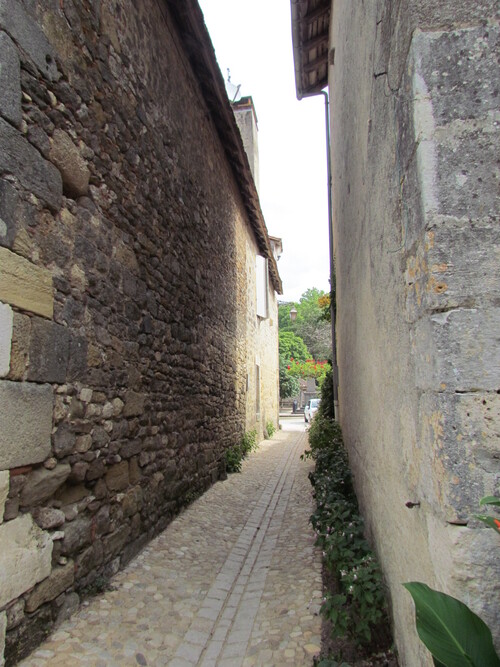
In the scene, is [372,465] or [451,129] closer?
[451,129]

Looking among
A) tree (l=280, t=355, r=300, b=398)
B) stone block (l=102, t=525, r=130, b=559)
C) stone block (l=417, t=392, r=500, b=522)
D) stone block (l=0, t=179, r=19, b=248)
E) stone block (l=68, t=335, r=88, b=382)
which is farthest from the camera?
tree (l=280, t=355, r=300, b=398)

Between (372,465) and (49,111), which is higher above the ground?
(49,111)

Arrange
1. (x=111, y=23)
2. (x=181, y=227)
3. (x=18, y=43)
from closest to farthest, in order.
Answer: (x=18, y=43) < (x=111, y=23) < (x=181, y=227)

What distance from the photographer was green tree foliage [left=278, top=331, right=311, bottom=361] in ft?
140

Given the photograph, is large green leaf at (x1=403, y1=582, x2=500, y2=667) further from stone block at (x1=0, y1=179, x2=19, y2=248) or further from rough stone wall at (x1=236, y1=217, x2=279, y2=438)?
rough stone wall at (x1=236, y1=217, x2=279, y2=438)

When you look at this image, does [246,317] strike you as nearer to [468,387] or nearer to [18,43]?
[18,43]

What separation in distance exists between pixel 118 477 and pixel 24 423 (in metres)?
1.31

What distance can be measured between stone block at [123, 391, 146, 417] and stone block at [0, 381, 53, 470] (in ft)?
3.49

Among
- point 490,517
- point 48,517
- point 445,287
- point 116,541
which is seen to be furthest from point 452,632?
point 116,541

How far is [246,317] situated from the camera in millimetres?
9992

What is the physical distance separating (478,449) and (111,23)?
3.93 m

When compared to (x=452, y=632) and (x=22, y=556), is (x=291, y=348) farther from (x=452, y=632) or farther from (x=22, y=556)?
(x=452, y=632)

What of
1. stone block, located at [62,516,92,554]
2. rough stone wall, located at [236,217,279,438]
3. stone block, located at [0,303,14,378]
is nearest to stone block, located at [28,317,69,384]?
stone block, located at [0,303,14,378]

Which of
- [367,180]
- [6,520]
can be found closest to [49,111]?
[367,180]
